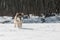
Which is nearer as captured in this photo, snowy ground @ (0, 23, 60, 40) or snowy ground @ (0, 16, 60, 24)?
A: snowy ground @ (0, 23, 60, 40)

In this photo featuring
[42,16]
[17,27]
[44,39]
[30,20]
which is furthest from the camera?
[42,16]

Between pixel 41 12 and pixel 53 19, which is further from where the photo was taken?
pixel 41 12

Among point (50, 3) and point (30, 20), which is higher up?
point (50, 3)

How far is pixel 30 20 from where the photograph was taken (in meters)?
10.4

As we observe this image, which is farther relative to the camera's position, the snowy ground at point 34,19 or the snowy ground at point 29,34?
the snowy ground at point 34,19

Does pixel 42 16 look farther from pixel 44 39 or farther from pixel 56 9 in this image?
pixel 44 39

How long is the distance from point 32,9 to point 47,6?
33.8 inches

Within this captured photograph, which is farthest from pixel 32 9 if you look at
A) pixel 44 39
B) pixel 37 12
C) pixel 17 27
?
pixel 44 39

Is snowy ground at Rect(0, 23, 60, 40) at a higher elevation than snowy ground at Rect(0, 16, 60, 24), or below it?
higher

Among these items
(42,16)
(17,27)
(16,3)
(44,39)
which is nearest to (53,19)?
(42,16)

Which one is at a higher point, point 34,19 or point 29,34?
point 29,34

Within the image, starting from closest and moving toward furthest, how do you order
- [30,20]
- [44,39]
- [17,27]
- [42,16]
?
[44,39] < [17,27] < [30,20] < [42,16]

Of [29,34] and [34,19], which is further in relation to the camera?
[34,19]

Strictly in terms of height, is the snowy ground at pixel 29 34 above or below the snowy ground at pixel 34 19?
above
